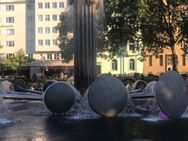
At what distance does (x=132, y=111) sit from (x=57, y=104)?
110 inches

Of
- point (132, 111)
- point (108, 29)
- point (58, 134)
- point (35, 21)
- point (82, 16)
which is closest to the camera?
point (58, 134)

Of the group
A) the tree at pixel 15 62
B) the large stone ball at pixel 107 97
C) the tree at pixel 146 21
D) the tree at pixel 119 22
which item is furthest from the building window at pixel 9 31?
the large stone ball at pixel 107 97

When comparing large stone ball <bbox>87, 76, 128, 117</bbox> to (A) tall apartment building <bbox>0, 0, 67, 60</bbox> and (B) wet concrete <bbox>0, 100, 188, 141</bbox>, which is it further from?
(A) tall apartment building <bbox>0, 0, 67, 60</bbox>

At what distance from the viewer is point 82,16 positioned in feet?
68.7

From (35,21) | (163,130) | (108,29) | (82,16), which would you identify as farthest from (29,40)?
(163,130)

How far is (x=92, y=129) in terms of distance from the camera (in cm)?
1312

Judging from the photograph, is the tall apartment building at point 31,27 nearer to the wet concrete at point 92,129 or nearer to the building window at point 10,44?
the building window at point 10,44

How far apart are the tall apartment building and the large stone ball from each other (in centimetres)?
10019

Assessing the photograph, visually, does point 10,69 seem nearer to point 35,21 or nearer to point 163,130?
point 35,21

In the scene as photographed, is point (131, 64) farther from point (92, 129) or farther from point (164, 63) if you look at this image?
point (92, 129)

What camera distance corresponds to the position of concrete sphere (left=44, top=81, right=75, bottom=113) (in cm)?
1611

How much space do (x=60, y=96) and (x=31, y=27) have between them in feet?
368

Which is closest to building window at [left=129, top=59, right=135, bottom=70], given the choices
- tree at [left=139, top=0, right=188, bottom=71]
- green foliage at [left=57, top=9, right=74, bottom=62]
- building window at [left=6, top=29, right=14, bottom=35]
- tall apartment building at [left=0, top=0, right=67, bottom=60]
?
tall apartment building at [left=0, top=0, right=67, bottom=60]

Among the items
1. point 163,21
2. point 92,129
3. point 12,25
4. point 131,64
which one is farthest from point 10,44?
point 92,129
